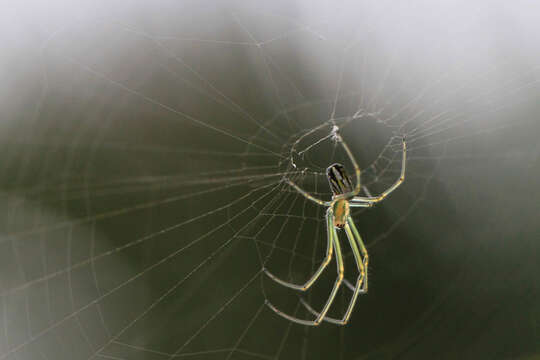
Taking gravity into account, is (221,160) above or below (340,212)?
above

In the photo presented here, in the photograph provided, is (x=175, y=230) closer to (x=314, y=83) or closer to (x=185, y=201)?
(x=185, y=201)

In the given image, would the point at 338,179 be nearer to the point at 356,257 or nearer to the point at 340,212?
the point at 340,212

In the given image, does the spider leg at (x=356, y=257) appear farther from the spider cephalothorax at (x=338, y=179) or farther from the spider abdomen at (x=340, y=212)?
the spider cephalothorax at (x=338, y=179)

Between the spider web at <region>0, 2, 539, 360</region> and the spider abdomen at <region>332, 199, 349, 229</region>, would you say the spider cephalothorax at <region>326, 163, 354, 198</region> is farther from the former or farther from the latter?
the spider web at <region>0, 2, 539, 360</region>

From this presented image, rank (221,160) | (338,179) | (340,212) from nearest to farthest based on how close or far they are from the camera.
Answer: (338,179) → (340,212) → (221,160)

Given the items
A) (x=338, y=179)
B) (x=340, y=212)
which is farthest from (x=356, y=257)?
(x=338, y=179)

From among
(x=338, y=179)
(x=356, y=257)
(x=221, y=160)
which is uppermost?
(x=221, y=160)

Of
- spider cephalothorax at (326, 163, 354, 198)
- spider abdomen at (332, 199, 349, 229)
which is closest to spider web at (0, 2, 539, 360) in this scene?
spider cephalothorax at (326, 163, 354, 198)
